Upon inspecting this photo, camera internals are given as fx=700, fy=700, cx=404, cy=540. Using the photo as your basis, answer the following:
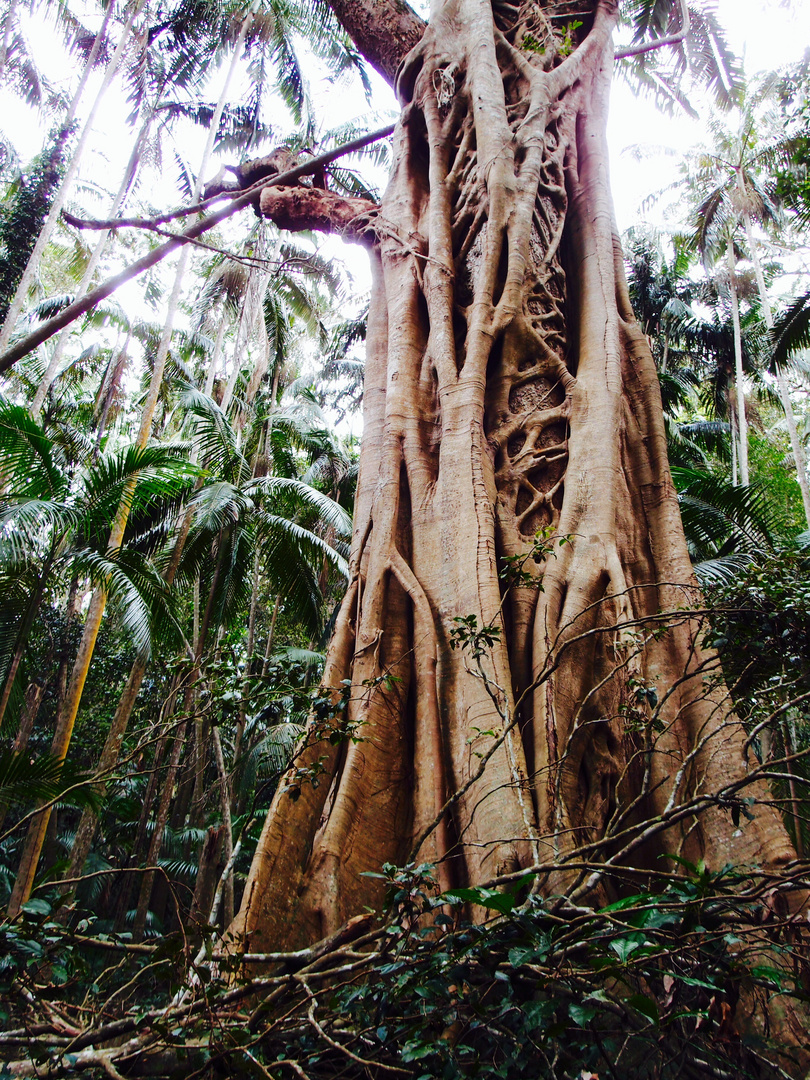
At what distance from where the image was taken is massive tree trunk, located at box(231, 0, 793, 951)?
8.71ft

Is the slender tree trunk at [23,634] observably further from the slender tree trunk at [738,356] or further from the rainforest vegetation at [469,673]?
the slender tree trunk at [738,356]

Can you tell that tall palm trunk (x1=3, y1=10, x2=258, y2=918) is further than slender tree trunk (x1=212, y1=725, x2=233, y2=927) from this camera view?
Yes

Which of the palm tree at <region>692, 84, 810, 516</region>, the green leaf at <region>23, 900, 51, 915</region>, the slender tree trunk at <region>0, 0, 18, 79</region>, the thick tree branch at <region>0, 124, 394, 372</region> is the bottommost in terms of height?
the green leaf at <region>23, 900, 51, 915</region>

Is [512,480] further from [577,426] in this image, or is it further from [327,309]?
[327,309]

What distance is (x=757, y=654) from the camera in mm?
2562

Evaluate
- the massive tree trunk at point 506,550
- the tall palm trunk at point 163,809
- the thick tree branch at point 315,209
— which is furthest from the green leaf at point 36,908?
the tall palm trunk at point 163,809

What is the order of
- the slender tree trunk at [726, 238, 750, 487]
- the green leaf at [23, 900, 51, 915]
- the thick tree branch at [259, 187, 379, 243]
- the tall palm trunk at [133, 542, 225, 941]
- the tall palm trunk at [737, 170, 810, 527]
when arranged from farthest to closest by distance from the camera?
1. the tall palm trunk at [737, 170, 810, 527]
2. the slender tree trunk at [726, 238, 750, 487]
3. the tall palm trunk at [133, 542, 225, 941]
4. the thick tree branch at [259, 187, 379, 243]
5. the green leaf at [23, 900, 51, 915]

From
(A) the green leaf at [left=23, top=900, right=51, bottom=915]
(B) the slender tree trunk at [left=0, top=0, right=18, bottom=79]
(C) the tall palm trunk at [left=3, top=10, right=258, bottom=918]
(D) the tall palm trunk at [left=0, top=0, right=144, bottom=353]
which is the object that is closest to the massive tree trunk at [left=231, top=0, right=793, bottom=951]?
(A) the green leaf at [left=23, top=900, right=51, bottom=915]

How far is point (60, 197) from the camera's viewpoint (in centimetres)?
1107

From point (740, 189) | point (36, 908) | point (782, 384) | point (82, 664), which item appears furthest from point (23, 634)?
point (740, 189)

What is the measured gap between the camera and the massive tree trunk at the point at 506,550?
2.66m

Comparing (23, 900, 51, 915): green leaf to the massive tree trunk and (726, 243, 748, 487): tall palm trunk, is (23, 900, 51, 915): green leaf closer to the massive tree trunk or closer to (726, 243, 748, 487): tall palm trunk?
the massive tree trunk

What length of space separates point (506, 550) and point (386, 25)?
4.96 meters

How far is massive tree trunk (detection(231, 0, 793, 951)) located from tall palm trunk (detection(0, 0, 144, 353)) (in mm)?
6641
